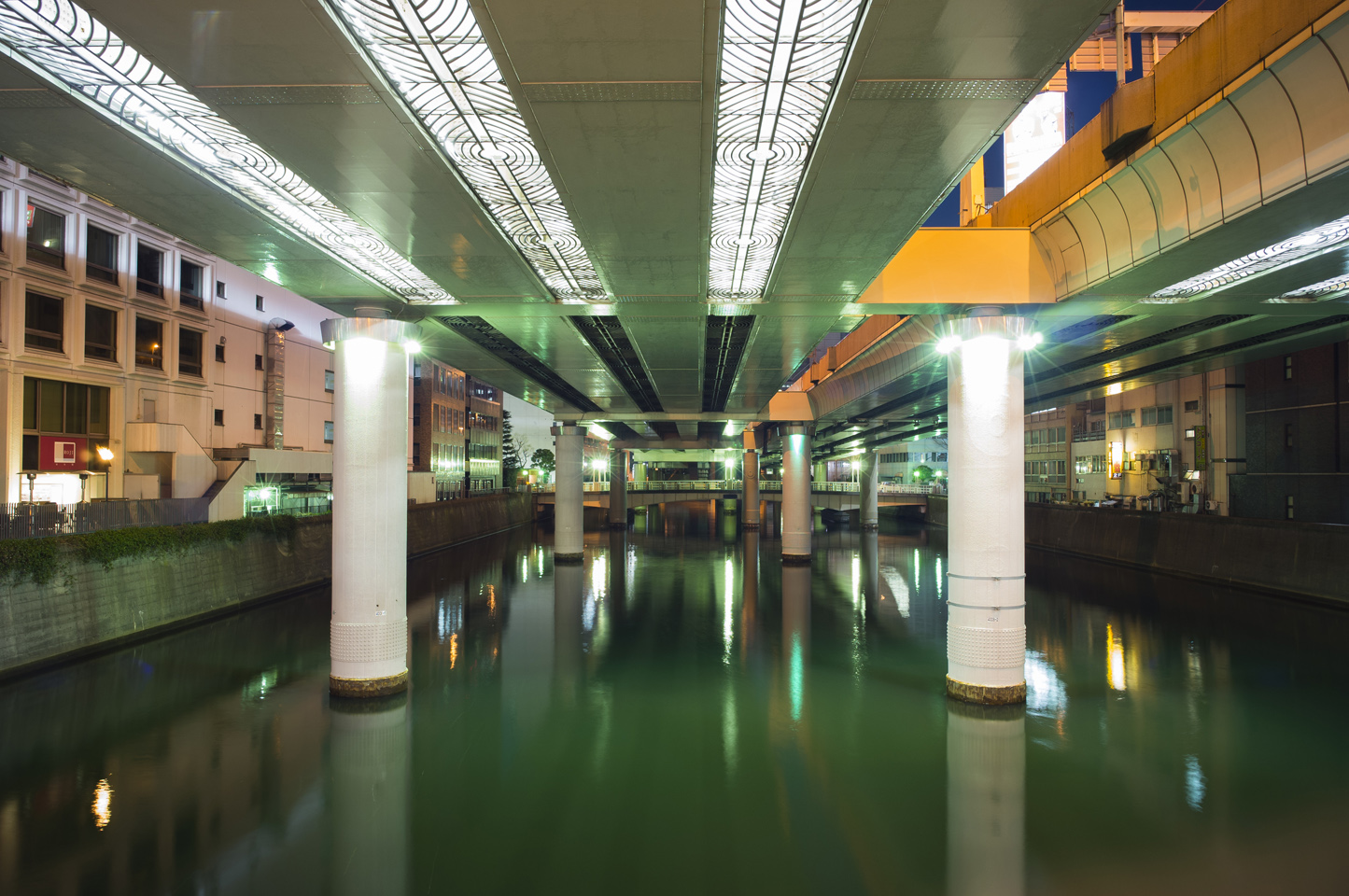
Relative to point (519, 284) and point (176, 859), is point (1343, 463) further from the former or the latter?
point (176, 859)

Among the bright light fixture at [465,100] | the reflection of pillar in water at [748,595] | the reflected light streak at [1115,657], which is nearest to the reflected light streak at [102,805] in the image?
the bright light fixture at [465,100]

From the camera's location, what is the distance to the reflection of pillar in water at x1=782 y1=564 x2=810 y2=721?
1292 centimetres

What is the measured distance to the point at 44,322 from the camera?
71.2 feet

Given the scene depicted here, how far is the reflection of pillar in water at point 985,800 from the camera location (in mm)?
6703

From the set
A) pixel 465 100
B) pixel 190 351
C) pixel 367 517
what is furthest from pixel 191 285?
pixel 465 100

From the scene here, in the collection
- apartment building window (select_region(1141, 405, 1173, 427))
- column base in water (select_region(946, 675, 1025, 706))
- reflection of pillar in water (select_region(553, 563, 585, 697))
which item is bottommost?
reflection of pillar in water (select_region(553, 563, 585, 697))

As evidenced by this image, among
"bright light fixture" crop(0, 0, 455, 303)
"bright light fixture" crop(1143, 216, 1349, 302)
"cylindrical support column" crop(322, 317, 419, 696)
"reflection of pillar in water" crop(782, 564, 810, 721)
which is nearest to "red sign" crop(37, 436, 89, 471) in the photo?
"cylindrical support column" crop(322, 317, 419, 696)

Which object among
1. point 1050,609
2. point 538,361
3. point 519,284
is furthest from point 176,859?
point 1050,609

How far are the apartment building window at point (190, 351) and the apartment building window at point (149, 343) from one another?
38.5 inches

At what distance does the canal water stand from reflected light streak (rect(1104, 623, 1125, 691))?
5.4 inches

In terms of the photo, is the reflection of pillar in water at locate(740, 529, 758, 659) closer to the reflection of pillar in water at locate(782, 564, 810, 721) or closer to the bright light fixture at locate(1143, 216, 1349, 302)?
the reflection of pillar in water at locate(782, 564, 810, 721)

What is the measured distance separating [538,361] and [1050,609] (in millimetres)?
17231

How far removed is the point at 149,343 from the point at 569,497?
17.5 meters

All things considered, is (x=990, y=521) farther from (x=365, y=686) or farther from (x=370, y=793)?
(x=365, y=686)
